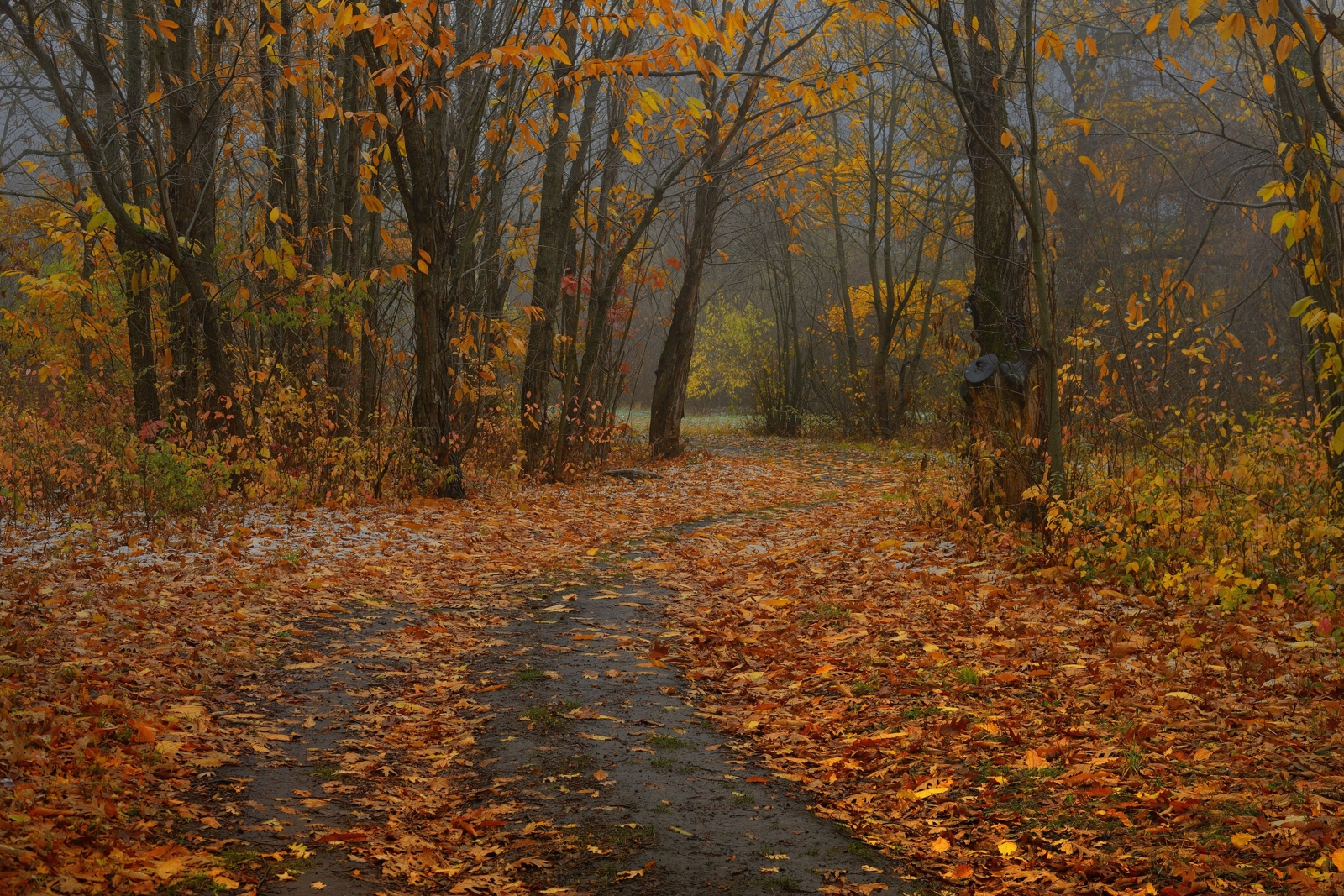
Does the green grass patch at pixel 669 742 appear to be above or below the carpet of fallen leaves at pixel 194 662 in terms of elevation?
below

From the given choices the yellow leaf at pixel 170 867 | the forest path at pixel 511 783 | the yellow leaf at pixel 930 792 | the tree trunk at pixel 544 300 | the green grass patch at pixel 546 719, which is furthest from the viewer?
the tree trunk at pixel 544 300

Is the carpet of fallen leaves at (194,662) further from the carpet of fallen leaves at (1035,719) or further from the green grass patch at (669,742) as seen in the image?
the carpet of fallen leaves at (1035,719)

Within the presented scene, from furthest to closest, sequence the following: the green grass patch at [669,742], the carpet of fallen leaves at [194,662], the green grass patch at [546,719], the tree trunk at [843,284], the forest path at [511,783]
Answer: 1. the tree trunk at [843,284]
2. the green grass patch at [546,719]
3. the green grass patch at [669,742]
4. the forest path at [511,783]
5. the carpet of fallen leaves at [194,662]

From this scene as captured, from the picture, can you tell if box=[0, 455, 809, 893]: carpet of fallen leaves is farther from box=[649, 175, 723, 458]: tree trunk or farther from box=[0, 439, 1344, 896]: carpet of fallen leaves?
box=[649, 175, 723, 458]: tree trunk

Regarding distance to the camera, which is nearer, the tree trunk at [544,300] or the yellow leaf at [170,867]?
the yellow leaf at [170,867]

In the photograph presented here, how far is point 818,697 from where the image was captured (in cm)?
511

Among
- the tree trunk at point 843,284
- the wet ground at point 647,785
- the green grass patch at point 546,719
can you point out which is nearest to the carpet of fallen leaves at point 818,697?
the wet ground at point 647,785

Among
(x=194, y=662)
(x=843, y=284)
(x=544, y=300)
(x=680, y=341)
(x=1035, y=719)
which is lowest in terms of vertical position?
(x=1035, y=719)

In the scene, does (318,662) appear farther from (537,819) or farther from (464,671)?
(537,819)

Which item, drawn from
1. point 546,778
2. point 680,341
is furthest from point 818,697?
point 680,341

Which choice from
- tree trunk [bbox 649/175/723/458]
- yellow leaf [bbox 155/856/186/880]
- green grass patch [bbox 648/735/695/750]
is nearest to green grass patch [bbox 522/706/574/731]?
green grass patch [bbox 648/735/695/750]

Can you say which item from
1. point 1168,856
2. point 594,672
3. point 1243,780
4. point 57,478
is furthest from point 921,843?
point 57,478

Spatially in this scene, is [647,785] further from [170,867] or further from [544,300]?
[544,300]

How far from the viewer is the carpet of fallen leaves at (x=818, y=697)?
3207mm
